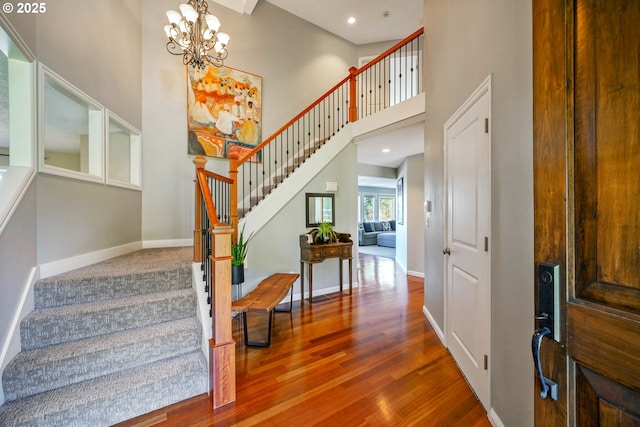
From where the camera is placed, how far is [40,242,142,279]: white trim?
6.89 ft

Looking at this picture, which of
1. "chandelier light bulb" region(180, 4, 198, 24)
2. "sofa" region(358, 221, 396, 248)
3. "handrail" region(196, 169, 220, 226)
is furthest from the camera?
"sofa" region(358, 221, 396, 248)

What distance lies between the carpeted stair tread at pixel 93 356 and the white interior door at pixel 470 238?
6.85ft

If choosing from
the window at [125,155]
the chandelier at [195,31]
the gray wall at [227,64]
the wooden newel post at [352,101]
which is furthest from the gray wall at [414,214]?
the window at [125,155]

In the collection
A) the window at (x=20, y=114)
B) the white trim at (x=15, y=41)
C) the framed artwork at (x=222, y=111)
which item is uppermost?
the framed artwork at (x=222, y=111)

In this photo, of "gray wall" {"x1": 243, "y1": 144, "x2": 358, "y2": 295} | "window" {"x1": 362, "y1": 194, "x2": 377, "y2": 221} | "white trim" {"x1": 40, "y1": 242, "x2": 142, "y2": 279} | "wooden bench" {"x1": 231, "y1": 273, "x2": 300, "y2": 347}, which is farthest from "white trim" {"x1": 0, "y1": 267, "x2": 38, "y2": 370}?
"window" {"x1": 362, "y1": 194, "x2": 377, "y2": 221}

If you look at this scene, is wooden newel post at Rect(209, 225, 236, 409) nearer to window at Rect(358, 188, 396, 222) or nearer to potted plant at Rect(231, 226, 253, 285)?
potted plant at Rect(231, 226, 253, 285)

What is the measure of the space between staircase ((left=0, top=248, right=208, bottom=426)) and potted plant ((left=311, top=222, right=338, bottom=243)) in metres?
1.88

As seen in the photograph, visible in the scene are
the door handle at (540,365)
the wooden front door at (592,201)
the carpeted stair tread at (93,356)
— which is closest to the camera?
the wooden front door at (592,201)

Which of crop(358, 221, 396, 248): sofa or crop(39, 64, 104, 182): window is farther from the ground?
crop(39, 64, 104, 182): window

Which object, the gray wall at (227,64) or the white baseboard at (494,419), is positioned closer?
the white baseboard at (494,419)

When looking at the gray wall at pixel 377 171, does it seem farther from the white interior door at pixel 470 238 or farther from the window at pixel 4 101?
the window at pixel 4 101

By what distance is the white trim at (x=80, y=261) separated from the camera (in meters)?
2.10

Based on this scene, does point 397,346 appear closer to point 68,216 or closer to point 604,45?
point 604,45

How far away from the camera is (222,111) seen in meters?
4.22
